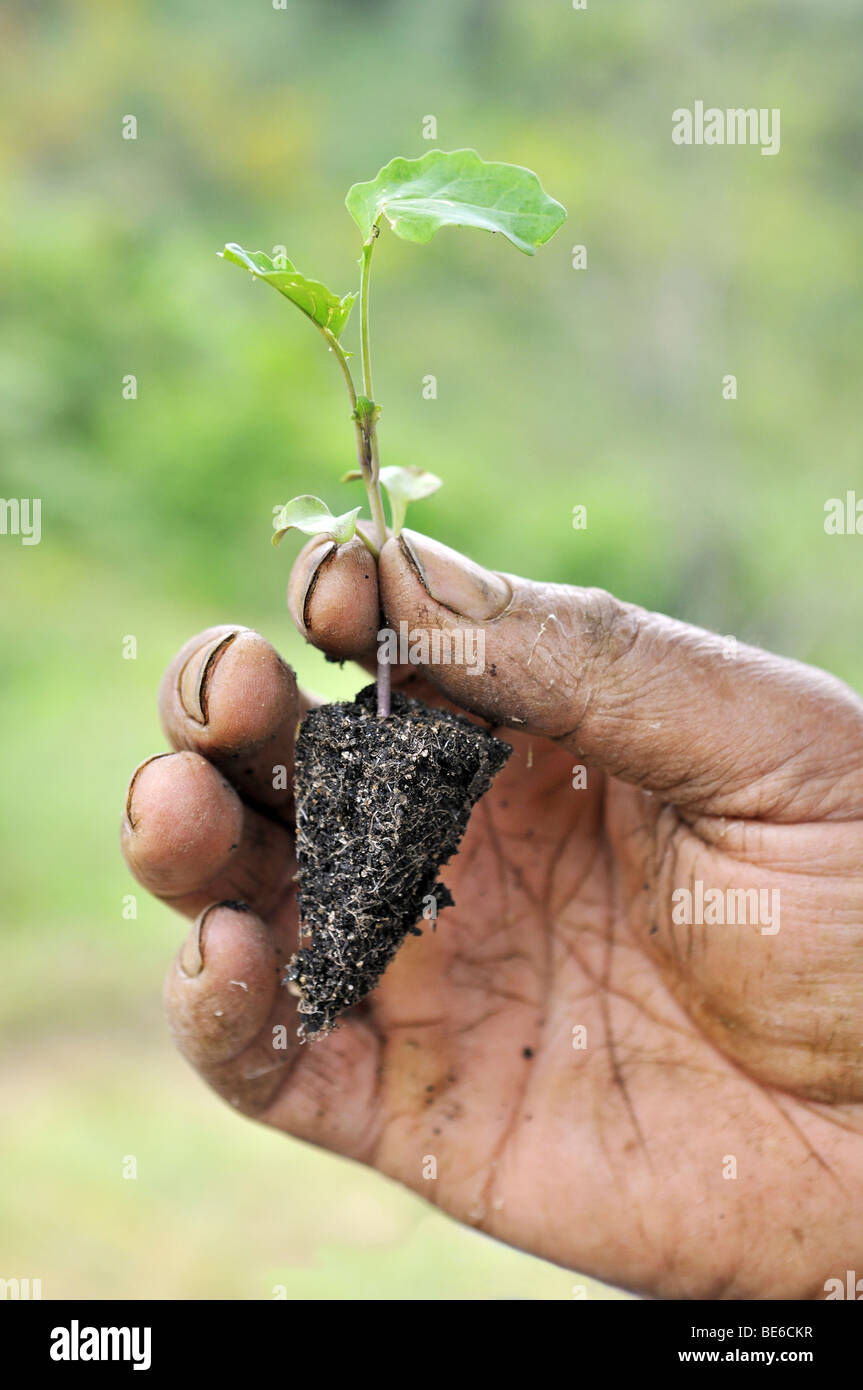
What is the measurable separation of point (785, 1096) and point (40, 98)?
25.0 feet

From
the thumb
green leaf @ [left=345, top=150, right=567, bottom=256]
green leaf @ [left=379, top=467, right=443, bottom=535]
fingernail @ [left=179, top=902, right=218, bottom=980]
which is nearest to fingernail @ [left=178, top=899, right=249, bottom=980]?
fingernail @ [left=179, top=902, right=218, bottom=980]

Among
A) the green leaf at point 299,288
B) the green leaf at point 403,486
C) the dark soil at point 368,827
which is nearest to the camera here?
the green leaf at point 299,288

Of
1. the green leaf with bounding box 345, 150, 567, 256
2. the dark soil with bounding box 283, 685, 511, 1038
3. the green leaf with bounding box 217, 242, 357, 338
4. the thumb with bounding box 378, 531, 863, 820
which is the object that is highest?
the green leaf with bounding box 345, 150, 567, 256

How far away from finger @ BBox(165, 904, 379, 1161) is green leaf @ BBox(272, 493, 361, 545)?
651 mm

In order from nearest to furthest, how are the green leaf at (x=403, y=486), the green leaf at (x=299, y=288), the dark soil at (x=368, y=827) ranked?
the green leaf at (x=299, y=288) → the dark soil at (x=368, y=827) → the green leaf at (x=403, y=486)

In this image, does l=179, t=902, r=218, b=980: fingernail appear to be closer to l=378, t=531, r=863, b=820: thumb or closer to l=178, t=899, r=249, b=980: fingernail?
l=178, t=899, r=249, b=980: fingernail

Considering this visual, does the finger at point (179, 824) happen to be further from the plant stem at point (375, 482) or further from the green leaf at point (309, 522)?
the green leaf at point (309, 522)

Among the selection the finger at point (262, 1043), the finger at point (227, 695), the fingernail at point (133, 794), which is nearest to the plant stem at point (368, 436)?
the finger at point (227, 695)

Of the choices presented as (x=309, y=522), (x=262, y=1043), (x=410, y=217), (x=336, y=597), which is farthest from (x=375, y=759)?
(x=410, y=217)

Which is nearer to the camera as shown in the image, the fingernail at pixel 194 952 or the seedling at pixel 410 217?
the seedling at pixel 410 217

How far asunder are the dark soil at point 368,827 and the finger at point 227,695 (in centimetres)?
7

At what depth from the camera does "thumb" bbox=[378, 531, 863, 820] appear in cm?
150

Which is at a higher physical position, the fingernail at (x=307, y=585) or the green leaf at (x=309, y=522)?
the green leaf at (x=309, y=522)

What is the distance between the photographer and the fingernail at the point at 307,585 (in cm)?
148
